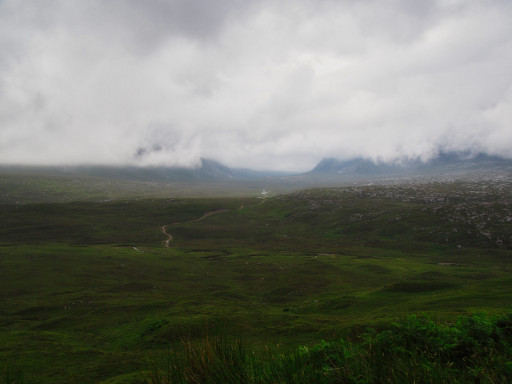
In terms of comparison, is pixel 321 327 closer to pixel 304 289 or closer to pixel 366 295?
pixel 366 295

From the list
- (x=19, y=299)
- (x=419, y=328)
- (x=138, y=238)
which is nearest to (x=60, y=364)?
(x=419, y=328)

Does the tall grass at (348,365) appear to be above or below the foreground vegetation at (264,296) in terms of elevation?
above

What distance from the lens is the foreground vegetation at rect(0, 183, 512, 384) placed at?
7621 millimetres

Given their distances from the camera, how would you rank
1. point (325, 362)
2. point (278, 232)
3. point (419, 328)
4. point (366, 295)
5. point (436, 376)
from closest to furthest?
point (436, 376) → point (325, 362) → point (419, 328) → point (366, 295) → point (278, 232)

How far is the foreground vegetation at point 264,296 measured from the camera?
762 centimetres

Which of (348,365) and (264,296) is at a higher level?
(348,365)

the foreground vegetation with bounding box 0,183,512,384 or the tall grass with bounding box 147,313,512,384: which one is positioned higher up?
the tall grass with bounding box 147,313,512,384

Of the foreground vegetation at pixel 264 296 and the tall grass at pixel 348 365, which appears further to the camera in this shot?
the foreground vegetation at pixel 264 296

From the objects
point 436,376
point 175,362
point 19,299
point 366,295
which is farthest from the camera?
point 19,299

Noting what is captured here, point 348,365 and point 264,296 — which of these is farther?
point 264,296

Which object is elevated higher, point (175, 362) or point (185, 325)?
point (175, 362)

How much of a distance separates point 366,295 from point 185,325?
132 ft

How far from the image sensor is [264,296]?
7575 centimetres

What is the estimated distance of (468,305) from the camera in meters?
45.5
